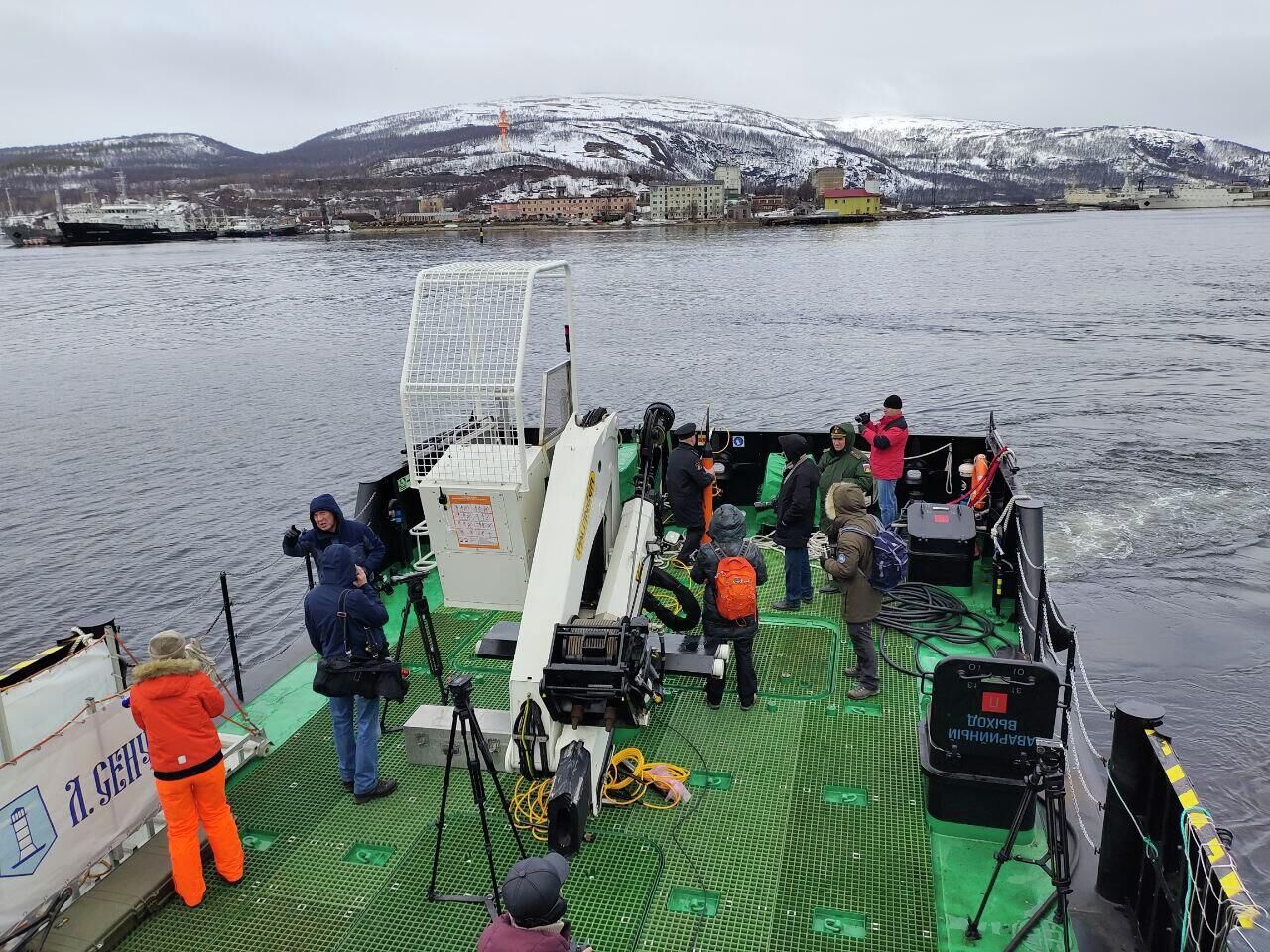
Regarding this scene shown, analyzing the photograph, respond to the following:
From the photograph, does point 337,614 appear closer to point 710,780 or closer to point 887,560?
point 710,780

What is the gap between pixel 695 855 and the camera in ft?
16.0

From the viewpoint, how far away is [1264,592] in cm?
1310

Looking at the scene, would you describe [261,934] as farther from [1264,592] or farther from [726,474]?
[1264,592]

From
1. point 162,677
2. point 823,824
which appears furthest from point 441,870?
point 823,824

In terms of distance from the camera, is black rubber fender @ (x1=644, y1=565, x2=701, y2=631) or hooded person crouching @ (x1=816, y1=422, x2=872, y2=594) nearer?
black rubber fender @ (x1=644, y1=565, x2=701, y2=631)

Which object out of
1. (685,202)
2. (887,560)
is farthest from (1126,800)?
(685,202)

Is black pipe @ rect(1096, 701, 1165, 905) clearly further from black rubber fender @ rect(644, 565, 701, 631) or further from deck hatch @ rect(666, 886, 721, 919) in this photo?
black rubber fender @ rect(644, 565, 701, 631)

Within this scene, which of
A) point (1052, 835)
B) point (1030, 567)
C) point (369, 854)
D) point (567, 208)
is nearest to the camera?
point (1052, 835)

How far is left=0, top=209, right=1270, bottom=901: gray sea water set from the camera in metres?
12.9

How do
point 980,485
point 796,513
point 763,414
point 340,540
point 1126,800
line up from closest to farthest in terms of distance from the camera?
point 1126,800 < point 340,540 < point 796,513 < point 980,485 < point 763,414

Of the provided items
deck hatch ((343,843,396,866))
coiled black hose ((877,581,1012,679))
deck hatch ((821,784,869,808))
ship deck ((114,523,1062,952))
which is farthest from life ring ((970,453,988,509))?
deck hatch ((343,843,396,866))

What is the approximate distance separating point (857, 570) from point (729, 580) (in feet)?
2.97

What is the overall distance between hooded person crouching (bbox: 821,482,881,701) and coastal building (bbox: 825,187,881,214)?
17468cm

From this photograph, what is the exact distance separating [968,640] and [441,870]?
177 inches
